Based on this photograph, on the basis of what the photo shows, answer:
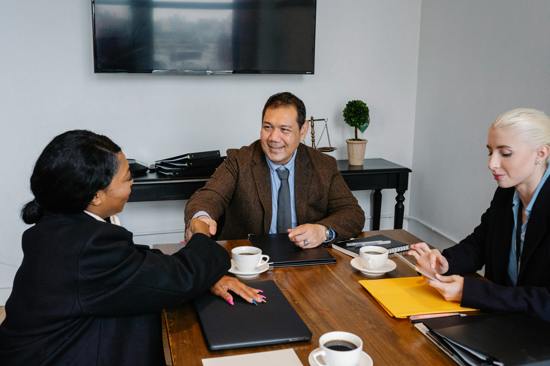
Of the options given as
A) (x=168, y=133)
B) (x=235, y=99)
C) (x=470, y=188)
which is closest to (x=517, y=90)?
(x=470, y=188)

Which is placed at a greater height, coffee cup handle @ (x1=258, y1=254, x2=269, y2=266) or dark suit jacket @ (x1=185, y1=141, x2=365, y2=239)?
dark suit jacket @ (x1=185, y1=141, x2=365, y2=239)

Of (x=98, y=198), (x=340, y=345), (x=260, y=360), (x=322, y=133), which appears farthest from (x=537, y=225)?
(x=322, y=133)

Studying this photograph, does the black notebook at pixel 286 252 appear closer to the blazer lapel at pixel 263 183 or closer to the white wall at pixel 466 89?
the blazer lapel at pixel 263 183

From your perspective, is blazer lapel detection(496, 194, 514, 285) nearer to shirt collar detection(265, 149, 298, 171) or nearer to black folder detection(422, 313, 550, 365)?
black folder detection(422, 313, 550, 365)

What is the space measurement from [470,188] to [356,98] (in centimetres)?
94

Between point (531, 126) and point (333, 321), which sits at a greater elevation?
point (531, 126)

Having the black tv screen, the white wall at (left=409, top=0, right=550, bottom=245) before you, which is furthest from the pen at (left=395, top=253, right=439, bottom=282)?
the black tv screen

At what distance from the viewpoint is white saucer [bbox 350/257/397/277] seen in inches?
60.9

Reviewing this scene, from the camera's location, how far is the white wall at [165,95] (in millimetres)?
3059

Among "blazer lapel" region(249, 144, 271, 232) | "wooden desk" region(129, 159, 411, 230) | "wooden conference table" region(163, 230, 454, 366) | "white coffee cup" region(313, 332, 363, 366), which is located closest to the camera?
"white coffee cup" region(313, 332, 363, 366)

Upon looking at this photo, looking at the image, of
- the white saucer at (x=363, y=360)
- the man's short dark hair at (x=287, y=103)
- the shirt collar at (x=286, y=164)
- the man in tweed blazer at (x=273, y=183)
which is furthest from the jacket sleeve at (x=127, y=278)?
the man's short dark hair at (x=287, y=103)

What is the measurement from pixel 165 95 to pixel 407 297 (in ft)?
7.52

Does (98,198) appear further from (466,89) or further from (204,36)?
(466,89)

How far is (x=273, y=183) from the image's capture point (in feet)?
7.31
